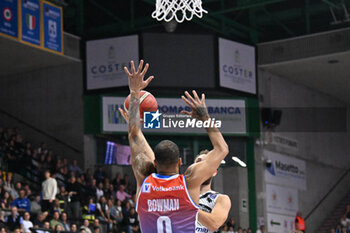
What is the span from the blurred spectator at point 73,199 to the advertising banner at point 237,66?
28.4ft

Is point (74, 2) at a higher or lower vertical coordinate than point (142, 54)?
higher

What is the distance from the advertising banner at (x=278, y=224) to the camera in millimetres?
29750

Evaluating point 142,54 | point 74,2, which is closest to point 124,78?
point 142,54

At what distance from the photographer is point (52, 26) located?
24.3m

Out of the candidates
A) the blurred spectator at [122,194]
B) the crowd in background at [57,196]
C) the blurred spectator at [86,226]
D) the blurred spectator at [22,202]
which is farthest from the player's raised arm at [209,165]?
the blurred spectator at [122,194]

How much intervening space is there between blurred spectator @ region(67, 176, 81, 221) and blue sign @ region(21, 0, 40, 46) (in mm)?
5102

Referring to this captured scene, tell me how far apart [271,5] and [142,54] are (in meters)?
7.42

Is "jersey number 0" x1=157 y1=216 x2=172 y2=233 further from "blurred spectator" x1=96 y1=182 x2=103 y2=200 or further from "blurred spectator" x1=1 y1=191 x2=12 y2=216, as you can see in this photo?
"blurred spectator" x1=96 y1=182 x2=103 y2=200

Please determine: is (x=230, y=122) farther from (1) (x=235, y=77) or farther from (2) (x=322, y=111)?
(2) (x=322, y=111)

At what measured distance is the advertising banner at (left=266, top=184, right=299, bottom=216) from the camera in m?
30.0

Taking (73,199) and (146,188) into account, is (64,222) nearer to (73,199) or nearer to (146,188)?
(73,199)

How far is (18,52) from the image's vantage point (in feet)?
83.0

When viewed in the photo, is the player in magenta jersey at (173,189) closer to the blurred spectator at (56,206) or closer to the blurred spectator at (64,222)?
the blurred spectator at (64,222)

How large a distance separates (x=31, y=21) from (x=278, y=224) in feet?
46.1
